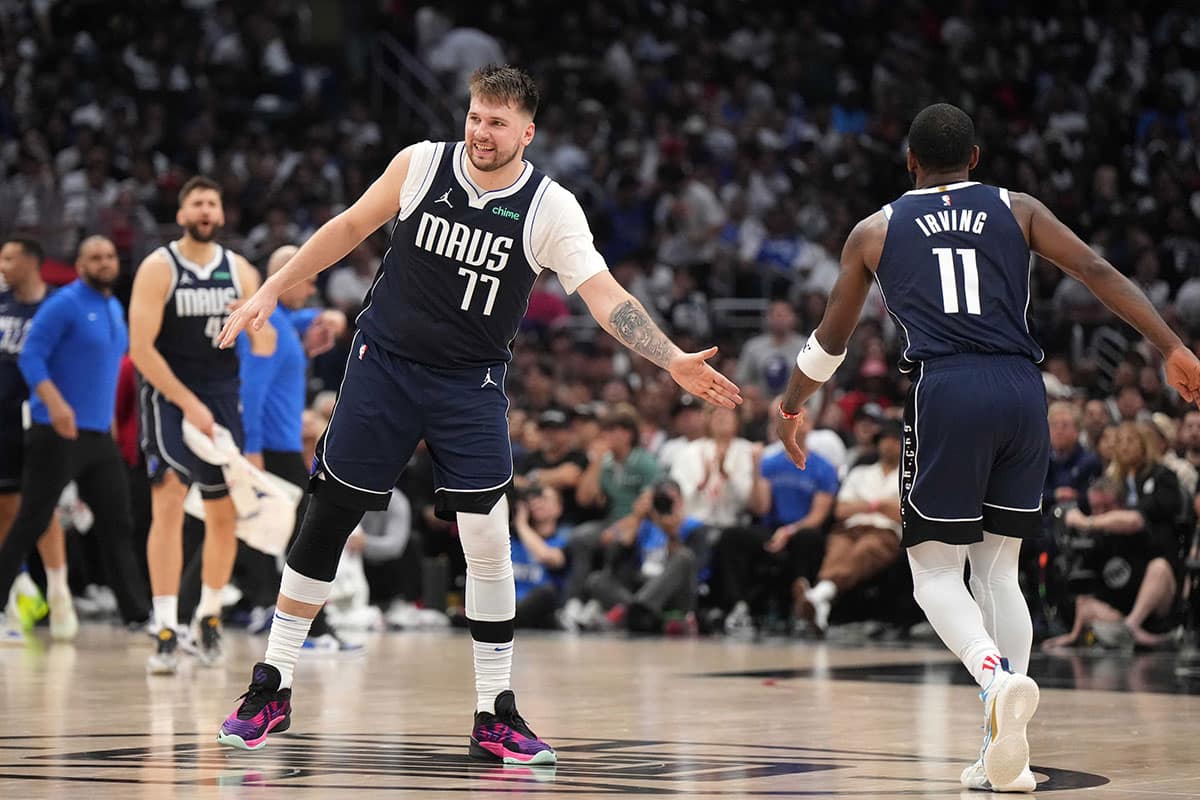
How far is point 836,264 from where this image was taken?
1723cm

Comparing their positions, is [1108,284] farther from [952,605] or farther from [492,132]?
[492,132]

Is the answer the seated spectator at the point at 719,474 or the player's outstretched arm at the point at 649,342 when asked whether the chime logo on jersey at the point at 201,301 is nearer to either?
the player's outstretched arm at the point at 649,342

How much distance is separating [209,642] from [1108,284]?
18.4 feet

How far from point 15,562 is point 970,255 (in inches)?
284

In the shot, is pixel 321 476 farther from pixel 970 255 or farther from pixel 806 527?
pixel 806 527

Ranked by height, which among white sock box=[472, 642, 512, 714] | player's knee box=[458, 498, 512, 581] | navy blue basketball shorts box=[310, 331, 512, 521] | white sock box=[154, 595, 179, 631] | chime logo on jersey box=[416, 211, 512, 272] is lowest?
white sock box=[472, 642, 512, 714]

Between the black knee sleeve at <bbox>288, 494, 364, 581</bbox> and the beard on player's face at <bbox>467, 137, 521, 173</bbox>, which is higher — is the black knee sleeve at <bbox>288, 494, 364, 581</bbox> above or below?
below

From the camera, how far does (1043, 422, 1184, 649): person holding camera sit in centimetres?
1108

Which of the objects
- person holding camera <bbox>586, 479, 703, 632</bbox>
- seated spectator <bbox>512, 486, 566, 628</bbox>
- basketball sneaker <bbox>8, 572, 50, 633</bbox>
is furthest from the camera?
seated spectator <bbox>512, 486, 566, 628</bbox>

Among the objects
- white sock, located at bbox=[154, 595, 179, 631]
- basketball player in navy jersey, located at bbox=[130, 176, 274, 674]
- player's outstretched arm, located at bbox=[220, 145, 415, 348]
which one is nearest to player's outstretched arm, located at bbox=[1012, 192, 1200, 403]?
player's outstretched arm, located at bbox=[220, 145, 415, 348]

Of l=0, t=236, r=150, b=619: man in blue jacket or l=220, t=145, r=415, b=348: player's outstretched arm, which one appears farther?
l=0, t=236, r=150, b=619: man in blue jacket

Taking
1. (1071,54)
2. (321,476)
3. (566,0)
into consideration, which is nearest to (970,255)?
(321,476)

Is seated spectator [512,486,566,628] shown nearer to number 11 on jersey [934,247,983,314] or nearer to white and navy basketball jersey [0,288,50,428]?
white and navy basketball jersey [0,288,50,428]

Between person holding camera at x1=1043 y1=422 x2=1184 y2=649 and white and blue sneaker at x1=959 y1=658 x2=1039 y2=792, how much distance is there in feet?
20.5
